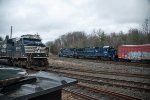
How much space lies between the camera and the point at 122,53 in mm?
32812

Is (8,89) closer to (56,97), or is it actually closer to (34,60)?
(56,97)

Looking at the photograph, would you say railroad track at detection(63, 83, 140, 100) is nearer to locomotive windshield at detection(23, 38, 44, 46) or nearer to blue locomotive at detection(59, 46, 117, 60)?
locomotive windshield at detection(23, 38, 44, 46)

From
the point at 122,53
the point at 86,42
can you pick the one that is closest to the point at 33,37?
the point at 122,53

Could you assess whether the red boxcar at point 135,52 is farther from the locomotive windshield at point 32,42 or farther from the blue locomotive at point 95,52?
the locomotive windshield at point 32,42

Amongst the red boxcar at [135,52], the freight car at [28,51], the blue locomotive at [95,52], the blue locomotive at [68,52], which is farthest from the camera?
the blue locomotive at [68,52]

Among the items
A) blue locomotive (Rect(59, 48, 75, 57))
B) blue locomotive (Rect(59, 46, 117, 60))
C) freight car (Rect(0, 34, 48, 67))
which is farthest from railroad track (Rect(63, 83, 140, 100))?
blue locomotive (Rect(59, 48, 75, 57))

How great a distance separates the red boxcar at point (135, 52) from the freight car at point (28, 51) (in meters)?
18.3

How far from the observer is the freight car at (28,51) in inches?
622

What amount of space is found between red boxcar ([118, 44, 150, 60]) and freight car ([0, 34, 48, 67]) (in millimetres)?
18257

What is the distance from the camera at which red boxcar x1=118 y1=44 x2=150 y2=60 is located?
2861cm

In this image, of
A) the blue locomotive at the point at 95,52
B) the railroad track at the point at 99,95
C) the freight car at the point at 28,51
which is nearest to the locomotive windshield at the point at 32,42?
the freight car at the point at 28,51

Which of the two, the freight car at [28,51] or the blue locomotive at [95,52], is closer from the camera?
the freight car at [28,51]

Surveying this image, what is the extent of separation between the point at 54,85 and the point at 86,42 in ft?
229

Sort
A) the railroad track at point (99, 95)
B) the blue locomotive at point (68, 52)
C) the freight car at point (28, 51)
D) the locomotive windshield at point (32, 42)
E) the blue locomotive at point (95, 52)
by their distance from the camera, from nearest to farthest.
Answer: the railroad track at point (99, 95)
the freight car at point (28, 51)
the locomotive windshield at point (32, 42)
the blue locomotive at point (95, 52)
the blue locomotive at point (68, 52)
